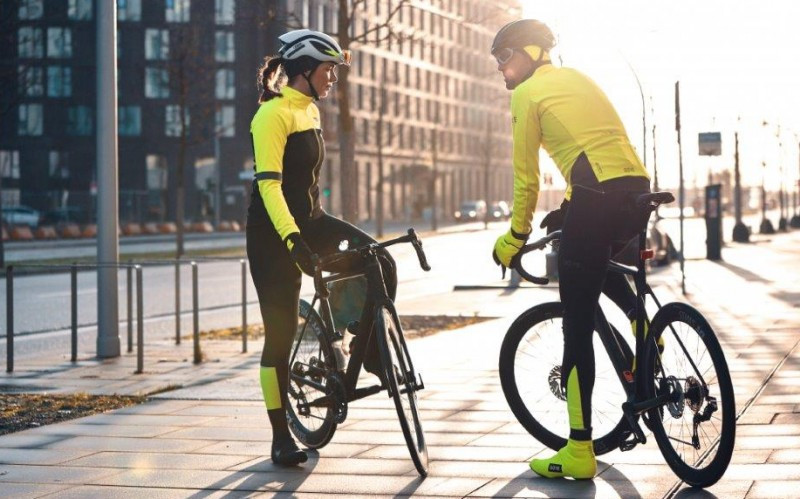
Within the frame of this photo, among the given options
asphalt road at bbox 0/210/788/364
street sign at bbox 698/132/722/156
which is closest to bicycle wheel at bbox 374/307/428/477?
asphalt road at bbox 0/210/788/364

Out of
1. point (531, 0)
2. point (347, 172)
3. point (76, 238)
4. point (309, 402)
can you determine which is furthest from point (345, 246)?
point (76, 238)

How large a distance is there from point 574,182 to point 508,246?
373mm

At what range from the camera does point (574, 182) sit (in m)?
5.49

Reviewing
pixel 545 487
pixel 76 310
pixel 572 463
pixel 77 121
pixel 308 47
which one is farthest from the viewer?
pixel 77 121

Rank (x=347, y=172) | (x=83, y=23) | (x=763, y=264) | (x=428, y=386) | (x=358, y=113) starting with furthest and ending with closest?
1. (x=358, y=113)
2. (x=83, y=23)
3. (x=763, y=264)
4. (x=347, y=172)
5. (x=428, y=386)

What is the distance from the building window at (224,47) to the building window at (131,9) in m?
4.95

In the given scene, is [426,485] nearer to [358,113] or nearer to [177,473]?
[177,473]

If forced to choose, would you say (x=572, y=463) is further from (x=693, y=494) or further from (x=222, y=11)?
(x=222, y=11)

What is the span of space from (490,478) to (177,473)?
1394 millimetres

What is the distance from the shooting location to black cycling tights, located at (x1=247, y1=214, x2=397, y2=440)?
20.4 feet

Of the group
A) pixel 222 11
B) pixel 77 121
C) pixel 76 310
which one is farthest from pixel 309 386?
pixel 77 121

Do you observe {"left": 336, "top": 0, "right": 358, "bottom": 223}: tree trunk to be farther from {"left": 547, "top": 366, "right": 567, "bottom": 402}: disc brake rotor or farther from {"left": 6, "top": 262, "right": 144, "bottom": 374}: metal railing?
{"left": 547, "top": 366, "right": 567, "bottom": 402}: disc brake rotor

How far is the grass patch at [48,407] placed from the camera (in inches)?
303

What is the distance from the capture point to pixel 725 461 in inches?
199
